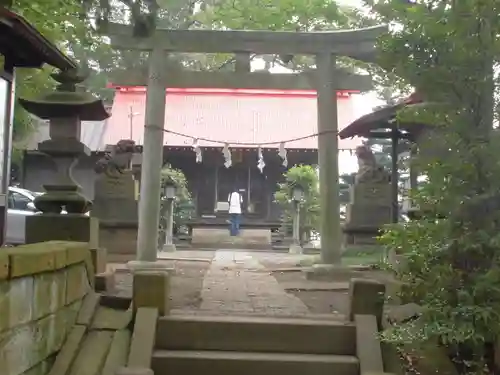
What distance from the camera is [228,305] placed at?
6.09m

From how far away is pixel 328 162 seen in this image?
32.1 feet

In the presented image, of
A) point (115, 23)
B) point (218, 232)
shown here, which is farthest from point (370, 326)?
point (218, 232)

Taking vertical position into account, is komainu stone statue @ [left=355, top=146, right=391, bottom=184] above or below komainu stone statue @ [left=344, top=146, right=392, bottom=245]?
above

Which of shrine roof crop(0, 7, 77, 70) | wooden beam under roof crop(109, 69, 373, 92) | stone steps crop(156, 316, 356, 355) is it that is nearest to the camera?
stone steps crop(156, 316, 356, 355)

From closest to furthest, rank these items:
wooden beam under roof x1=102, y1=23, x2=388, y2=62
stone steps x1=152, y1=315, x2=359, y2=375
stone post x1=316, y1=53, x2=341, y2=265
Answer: stone steps x1=152, y1=315, x2=359, y2=375 < stone post x1=316, y1=53, x2=341, y2=265 < wooden beam under roof x1=102, y1=23, x2=388, y2=62

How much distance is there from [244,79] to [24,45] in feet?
14.4

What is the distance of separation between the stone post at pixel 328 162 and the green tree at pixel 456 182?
5729 millimetres

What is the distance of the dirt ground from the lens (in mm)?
6234

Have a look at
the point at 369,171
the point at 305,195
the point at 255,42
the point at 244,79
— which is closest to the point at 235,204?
the point at 305,195

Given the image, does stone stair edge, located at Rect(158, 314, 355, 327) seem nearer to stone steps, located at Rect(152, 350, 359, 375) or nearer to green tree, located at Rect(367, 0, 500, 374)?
stone steps, located at Rect(152, 350, 359, 375)

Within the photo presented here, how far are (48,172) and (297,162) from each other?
9.62m

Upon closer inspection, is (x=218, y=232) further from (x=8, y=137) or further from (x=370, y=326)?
(x=370, y=326)

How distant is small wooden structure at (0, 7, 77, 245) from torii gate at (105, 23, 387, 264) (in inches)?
112

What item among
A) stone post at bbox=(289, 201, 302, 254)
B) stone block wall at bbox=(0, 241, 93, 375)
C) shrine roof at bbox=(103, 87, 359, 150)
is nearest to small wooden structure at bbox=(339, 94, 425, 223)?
stone block wall at bbox=(0, 241, 93, 375)
